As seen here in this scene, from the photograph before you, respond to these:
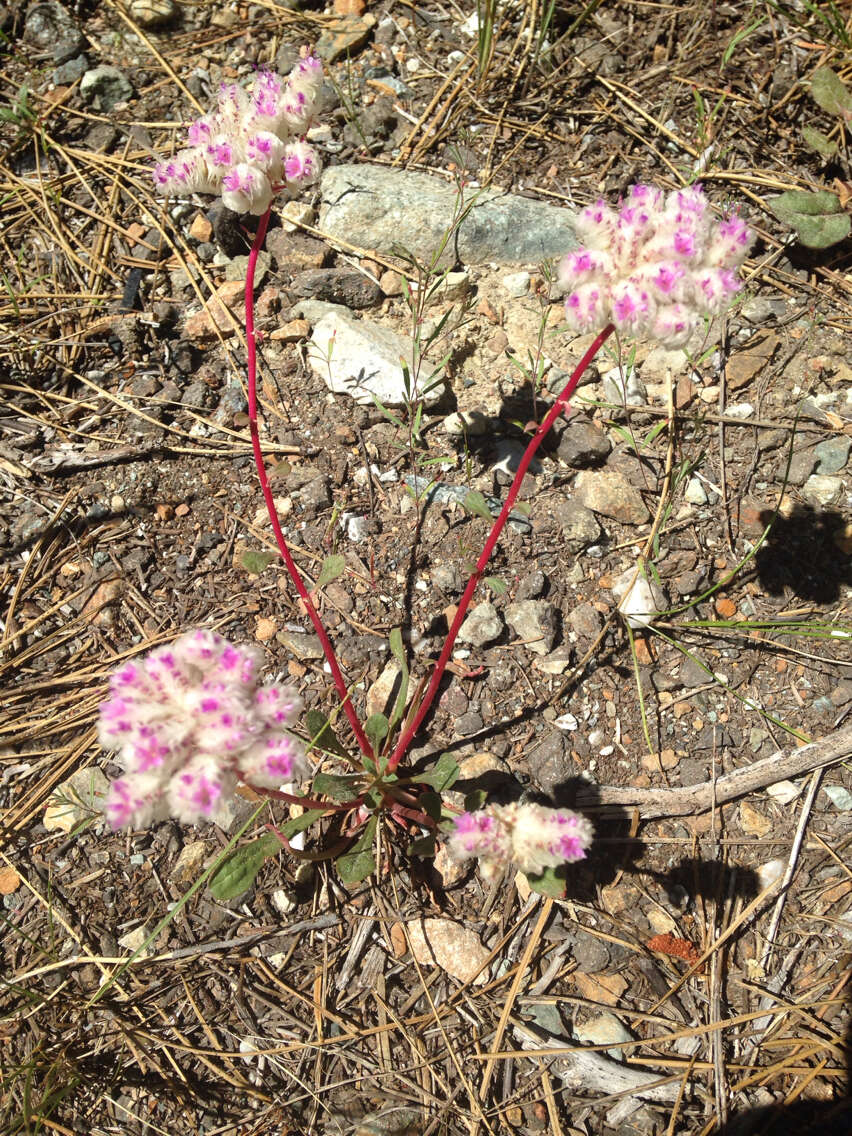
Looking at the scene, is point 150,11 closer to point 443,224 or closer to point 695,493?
point 443,224

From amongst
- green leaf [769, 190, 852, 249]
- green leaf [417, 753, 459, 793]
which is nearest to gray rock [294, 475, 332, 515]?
green leaf [417, 753, 459, 793]

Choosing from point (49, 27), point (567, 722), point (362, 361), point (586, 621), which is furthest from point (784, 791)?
point (49, 27)

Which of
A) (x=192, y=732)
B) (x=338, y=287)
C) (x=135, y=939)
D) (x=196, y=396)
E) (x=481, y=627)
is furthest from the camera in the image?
(x=338, y=287)

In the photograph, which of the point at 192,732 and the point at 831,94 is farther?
the point at 831,94

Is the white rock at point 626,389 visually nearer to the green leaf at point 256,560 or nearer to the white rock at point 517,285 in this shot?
the white rock at point 517,285

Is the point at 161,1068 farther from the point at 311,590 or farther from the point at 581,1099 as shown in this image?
the point at 311,590

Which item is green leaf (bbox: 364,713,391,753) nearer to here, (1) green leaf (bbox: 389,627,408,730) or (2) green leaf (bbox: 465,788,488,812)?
(1) green leaf (bbox: 389,627,408,730)

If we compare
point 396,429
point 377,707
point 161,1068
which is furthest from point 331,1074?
point 396,429
